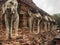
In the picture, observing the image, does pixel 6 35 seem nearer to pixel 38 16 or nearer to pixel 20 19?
pixel 20 19

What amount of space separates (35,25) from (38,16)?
47 centimetres

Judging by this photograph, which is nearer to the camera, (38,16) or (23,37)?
(23,37)

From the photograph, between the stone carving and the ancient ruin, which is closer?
the stone carving

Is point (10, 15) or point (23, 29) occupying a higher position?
point (10, 15)

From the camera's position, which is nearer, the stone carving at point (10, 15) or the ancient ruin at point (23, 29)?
the stone carving at point (10, 15)

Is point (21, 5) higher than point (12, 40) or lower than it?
higher

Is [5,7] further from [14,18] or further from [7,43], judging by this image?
[7,43]

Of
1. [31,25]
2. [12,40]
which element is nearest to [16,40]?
[12,40]

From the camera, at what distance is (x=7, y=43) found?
554 inches

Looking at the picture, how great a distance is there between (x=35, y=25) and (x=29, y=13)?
107 centimetres

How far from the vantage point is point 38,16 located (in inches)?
607

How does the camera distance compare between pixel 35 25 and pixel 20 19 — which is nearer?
pixel 20 19

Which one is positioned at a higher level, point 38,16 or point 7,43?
point 38,16

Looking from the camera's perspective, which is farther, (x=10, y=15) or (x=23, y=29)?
(x=23, y=29)
